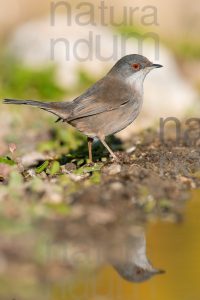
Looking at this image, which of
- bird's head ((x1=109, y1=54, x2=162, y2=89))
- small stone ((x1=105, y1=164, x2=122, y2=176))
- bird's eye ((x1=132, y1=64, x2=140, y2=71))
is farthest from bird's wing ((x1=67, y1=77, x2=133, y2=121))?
small stone ((x1=105, y1=164, x2=122, y2=176))

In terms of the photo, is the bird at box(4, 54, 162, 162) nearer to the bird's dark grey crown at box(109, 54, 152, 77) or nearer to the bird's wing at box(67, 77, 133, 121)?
the bird's wing at box(67, 77, 133, 121)

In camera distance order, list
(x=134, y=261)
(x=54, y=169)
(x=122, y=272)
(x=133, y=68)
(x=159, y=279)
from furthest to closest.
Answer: (x=133, y=68) < (x=54, y=169) < (x=134, y=261) < (x=122, y=272) < (x=159, y=279)

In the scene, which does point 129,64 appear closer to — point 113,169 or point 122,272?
point 113,169

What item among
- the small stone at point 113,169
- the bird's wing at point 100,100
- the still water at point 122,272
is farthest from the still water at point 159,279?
the bird's wing at point 100,100

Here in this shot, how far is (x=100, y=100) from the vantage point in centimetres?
851

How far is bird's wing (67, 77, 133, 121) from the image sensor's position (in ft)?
27.6

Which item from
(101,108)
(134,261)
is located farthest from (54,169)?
(134,261)

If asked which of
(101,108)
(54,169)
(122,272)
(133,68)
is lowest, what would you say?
(122,272)

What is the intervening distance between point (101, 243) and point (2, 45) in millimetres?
11878

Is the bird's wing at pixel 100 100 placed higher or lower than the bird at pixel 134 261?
higher

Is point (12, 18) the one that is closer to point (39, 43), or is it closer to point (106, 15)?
point (106, 15)

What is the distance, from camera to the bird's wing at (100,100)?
8414 mm

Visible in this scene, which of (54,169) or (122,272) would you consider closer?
(122,272)

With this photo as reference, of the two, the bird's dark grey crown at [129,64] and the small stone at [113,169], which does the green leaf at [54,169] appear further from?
the bird's dark grey crown at [129,64]
